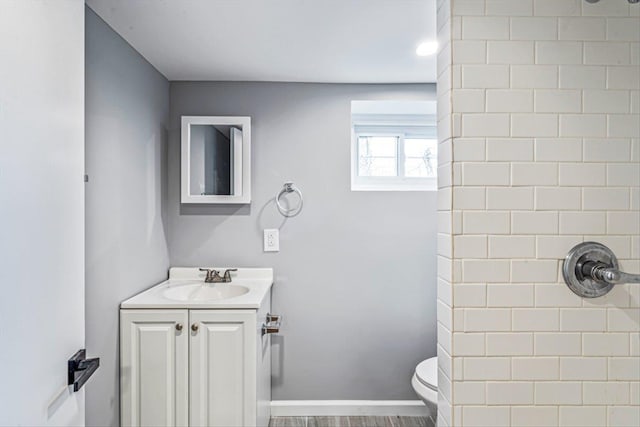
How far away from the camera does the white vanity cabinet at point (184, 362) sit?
1723 millimetres

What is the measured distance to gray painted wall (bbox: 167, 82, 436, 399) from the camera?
2381 mm

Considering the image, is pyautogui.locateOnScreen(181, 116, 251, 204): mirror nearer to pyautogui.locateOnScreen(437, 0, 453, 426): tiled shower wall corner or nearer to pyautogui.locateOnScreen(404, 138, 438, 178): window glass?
pyautogui.locateOnScreen(404, 138, 438, 178): window glass

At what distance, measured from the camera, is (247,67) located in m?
2.14

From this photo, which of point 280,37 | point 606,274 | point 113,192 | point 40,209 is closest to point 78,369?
point 40,209

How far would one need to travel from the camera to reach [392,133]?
8.86 feet

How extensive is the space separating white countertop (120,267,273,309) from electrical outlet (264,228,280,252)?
5.2 inches

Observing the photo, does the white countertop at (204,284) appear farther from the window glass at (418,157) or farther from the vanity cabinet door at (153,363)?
the window glass at (418,157)

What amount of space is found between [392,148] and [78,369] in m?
2.26

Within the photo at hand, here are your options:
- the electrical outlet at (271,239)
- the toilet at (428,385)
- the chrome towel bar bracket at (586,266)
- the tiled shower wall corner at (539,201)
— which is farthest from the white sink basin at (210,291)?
the chrome towel bar bracket at (586,266)

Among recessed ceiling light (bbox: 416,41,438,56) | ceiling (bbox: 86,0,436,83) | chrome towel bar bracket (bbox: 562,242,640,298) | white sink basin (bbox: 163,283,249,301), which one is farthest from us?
white sink basin (bbox: 163,283,249,301)

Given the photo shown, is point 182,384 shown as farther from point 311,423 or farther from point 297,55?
point 297,55

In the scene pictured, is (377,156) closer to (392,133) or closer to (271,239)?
(392,133)

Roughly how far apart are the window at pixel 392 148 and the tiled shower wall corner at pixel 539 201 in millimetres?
1547

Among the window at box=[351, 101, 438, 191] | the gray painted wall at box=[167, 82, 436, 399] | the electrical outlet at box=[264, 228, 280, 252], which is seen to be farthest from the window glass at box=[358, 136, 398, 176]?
the electrical outlet at box=[264, 228, 280, 252]
